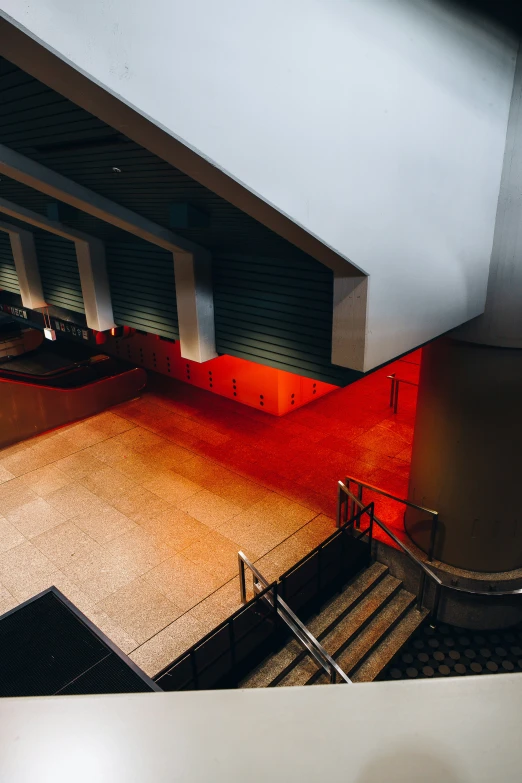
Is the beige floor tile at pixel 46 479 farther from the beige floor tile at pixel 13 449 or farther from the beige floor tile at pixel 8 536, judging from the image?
the beige floor tile at pixel 13 449

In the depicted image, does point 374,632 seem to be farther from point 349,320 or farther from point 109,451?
point 109,451

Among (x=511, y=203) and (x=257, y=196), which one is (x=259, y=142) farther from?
(x=511, y=203)

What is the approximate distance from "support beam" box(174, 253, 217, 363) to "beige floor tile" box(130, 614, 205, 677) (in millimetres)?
3370

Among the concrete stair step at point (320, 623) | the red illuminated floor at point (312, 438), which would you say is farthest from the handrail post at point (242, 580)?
the red illuminated floor at point (312, 438)

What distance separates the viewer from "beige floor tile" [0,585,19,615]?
6293mm

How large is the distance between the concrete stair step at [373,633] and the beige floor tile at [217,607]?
124 cm

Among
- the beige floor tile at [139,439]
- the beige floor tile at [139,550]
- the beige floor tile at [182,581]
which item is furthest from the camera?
the beige floor tile at [139,439]

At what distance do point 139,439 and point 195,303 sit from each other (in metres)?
4.58

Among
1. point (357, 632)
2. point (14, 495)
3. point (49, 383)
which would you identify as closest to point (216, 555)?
point (357, 632)

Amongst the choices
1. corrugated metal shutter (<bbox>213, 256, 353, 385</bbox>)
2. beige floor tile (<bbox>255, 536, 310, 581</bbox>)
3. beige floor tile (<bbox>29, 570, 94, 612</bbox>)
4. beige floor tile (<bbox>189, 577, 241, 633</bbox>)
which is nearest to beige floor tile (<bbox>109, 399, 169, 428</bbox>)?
beige floor tile (<bbox>29, 570, 94, 612</bbox>)

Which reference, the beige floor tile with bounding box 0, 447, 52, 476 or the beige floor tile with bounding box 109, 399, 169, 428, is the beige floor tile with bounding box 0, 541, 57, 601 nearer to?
the beige floor tile with bounding box 0, 447, 52, 476

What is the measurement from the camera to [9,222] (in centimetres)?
988

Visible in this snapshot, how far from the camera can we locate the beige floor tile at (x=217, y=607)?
6.06 meters

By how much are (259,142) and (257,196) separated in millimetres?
297
